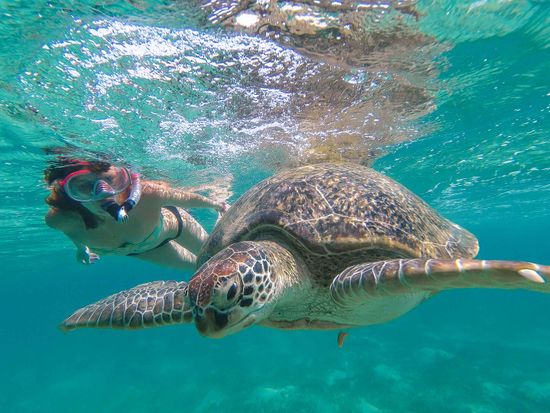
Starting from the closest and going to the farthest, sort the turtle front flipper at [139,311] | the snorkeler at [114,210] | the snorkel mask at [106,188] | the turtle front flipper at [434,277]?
the turtle front flipper at [434,277]
the turtle front flipper at [139,311]
the snorkel mask at [106,188]
the snorkeler at [114,210]

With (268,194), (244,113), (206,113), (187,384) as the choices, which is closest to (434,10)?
(268,194)

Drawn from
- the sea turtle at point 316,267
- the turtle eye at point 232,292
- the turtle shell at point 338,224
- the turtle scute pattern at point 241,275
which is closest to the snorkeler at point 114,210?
the sea turtle at point 316,267

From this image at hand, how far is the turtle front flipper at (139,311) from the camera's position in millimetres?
3699

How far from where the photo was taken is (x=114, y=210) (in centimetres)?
507

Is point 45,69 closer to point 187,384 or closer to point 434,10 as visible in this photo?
point 434,10

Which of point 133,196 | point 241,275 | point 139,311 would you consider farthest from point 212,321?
point 133,196

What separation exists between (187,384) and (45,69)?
19623mm

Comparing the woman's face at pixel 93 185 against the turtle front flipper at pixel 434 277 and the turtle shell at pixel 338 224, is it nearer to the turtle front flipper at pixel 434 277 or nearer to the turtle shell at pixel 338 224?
the turtle shell at pixel 338 224

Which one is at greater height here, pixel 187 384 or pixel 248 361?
pixel 248 361

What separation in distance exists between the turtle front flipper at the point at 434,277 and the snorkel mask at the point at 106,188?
375cm

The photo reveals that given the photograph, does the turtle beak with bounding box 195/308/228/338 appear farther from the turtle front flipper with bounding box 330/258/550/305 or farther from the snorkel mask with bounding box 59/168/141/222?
the snorkel mask with bounding box 59/168/141/222

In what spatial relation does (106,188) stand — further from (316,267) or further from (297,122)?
(297,122)

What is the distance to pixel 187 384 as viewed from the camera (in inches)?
778

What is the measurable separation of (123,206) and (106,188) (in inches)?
20.2
